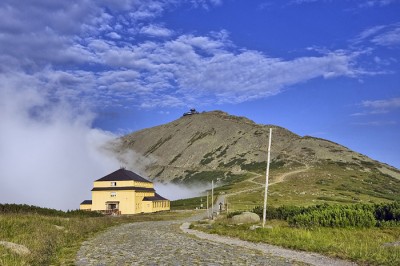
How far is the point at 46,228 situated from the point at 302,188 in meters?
120

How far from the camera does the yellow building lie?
331 feet

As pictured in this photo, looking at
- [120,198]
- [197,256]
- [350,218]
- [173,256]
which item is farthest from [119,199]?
[197,256]

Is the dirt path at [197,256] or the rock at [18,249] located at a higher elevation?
the rock at [18,249]

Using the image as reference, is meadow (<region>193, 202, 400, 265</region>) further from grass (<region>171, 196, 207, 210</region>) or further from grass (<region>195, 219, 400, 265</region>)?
grass (<region>171, 196, 207, 210</region>)

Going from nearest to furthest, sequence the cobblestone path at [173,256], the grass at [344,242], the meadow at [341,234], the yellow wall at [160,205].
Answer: the cobblestone path at [173,256]
the grass at [344,242]
the meadow at [341,234]
the yellow wall at [160,205]

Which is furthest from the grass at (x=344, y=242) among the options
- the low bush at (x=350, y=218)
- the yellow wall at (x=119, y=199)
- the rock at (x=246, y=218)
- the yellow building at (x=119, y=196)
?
the yellow building at (x=119, y=196)

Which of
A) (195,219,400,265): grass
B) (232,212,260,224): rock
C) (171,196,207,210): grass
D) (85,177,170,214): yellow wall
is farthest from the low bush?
(171,196,207,210): grass

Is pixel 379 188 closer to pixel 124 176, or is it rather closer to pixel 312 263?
pixel 124 176

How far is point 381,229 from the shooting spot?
32375 millimetres

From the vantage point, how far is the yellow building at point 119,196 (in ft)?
331

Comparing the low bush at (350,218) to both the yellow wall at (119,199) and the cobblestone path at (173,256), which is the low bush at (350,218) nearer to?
the cobblestone path at (173,256)

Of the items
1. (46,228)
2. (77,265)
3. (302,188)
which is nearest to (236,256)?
(77,265)

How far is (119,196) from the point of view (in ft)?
332

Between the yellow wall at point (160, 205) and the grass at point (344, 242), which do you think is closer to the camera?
the grass at point (344, 242)
